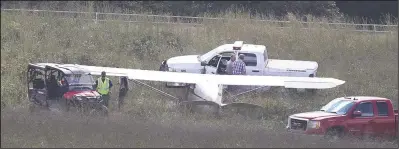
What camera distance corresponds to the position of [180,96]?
858 inches

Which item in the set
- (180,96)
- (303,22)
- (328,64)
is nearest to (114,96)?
(180,96)

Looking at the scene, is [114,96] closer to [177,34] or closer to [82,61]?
[82,61]

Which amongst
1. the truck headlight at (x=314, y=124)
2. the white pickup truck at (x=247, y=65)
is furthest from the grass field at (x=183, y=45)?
the truck headlight at (x=314, y=124)

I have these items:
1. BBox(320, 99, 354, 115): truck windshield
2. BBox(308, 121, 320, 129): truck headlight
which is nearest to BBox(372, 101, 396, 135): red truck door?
BBox(320, 99, 354, 115): truck windshield

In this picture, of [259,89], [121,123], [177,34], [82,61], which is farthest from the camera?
[177,34]

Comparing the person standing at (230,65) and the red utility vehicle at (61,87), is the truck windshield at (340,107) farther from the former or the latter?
the red utility vehicle at (61,87)

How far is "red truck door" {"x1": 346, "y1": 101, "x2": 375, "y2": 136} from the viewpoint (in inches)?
672

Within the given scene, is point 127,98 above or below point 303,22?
below

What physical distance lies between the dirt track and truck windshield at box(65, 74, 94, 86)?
573cm

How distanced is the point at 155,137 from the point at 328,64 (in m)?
18.5

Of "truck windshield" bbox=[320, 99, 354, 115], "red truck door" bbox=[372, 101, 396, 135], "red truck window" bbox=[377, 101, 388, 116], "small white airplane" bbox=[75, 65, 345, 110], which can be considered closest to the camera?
"red truck door" bbox=[372, 101, 396, 135]

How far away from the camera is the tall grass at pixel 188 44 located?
2756 centimetres

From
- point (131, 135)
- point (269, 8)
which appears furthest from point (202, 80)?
point (269, 8)

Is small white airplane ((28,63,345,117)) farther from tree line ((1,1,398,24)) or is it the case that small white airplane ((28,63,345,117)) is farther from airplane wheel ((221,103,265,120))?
tree line ((1,1,398,24))
